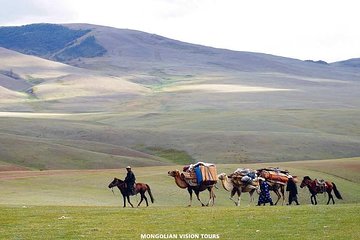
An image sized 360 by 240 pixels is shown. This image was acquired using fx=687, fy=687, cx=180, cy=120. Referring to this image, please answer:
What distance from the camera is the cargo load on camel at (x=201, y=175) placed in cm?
2986

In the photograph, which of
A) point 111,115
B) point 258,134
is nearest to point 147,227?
point 258,134

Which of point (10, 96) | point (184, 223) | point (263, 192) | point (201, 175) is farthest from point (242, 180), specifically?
point (10, 96)

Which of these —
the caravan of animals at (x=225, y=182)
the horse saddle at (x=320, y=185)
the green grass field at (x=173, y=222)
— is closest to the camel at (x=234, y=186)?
the caravan of animals at (x=225, y=182)

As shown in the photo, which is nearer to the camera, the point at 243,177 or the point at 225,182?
the point at 243,177

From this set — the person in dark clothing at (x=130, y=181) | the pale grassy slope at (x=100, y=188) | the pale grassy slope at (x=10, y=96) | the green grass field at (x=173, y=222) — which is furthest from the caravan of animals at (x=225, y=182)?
the pale grassy slope at (x=10, y=96)

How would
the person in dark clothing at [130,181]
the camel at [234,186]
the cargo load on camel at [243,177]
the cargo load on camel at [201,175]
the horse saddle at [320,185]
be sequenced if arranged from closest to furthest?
the person in dark clothing at [130,181]
the cargo load on camel at [201,175]
the cargo load on camel at [243,177]
the camel at [234,186]
the horse saddle at [320,185]

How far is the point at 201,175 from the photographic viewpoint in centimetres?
2986

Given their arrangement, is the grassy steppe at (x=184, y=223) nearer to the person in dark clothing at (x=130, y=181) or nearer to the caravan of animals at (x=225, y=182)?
the person in dark clothing at (x=130, y=181)

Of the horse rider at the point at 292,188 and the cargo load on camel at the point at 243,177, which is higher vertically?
the cargo load on camel at the point at 243,177

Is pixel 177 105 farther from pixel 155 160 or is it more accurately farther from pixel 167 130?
pixel 155 160

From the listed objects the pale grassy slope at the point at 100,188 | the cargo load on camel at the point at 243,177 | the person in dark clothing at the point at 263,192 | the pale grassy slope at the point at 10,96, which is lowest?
the pale grassy slope at the point at 100,188

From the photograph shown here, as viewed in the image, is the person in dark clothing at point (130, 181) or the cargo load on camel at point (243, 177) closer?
the person in dark clothing at point (130, 181)

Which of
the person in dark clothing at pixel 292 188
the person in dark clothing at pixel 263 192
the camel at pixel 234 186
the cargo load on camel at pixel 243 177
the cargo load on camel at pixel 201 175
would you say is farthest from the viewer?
the person in dark clothing at pixel 292 188

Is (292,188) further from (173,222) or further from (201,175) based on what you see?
(173,222)
